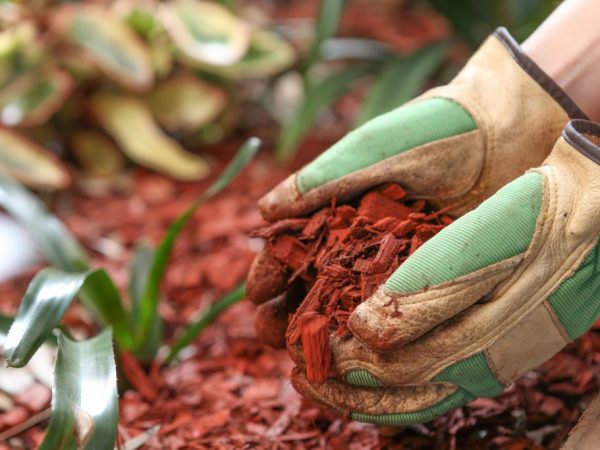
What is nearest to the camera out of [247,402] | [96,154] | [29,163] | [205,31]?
[247,402]

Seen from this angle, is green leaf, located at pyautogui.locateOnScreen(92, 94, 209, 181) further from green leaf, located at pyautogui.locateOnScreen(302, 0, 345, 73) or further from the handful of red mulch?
the handful of red mulch

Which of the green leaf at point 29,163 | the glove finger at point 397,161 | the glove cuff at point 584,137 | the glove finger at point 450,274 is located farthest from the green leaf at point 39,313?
the green leaf at point 29,163

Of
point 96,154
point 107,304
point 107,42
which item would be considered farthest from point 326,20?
point 107,304

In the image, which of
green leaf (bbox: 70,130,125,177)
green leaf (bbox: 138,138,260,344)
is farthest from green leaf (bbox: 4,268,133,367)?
green leaf (bbox: 70,130,125,177)

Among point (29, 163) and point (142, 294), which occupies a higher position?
point (142, 294)

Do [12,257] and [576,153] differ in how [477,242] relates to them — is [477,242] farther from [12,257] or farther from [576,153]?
[12,257]

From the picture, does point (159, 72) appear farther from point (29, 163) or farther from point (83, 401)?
point (83, 401)

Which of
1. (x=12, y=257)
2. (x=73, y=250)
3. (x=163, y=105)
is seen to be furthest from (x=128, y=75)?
(x=73, y=250)
